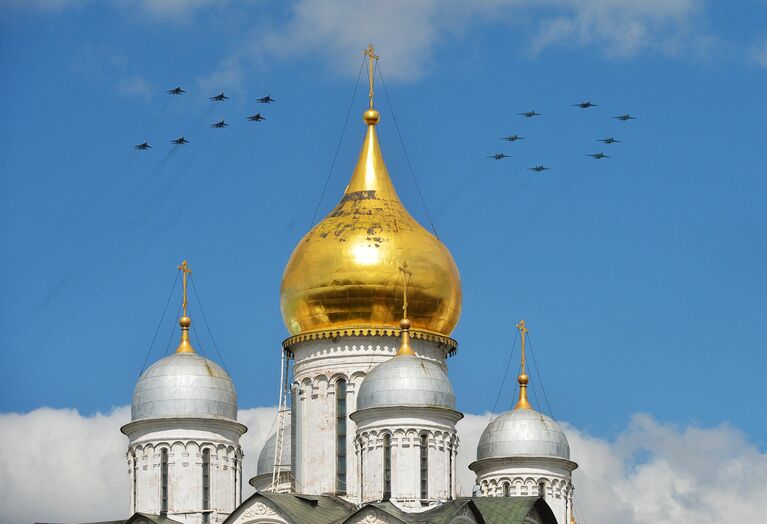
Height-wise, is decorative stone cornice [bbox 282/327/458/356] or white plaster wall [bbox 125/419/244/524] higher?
decorative stone cornice [bbox 282/327/458/356]

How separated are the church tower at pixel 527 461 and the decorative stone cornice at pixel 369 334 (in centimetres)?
248

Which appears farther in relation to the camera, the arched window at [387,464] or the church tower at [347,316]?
the church tower at [347,316]

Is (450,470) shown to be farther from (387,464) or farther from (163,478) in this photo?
(163,478)

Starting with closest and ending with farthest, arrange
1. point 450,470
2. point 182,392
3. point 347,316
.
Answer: point 450,470 → point 182,392 → point 347,316

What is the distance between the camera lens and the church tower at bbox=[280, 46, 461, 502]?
58.0 meters

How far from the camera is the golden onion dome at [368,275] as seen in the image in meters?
58.2

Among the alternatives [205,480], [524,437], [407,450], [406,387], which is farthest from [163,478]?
[524,437]

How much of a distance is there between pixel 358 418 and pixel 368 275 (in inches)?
192

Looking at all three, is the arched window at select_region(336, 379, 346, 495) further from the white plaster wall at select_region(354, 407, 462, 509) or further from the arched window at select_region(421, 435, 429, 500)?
the arched window at select_region(421, 435, 429, 500)

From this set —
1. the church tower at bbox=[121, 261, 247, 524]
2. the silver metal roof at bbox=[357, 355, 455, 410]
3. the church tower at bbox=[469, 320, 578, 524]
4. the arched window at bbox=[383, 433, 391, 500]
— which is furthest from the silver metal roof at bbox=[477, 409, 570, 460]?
the church tower at bbox=[121, 261, 247, 524]

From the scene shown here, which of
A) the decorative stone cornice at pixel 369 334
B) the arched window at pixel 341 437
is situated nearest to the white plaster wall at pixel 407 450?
the arched window at pixel 341 437

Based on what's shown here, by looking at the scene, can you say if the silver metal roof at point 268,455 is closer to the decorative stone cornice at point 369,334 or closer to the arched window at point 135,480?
the decorative stone cornice at point 369,334

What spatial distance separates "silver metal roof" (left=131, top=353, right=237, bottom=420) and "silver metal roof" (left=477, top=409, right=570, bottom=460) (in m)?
7.33

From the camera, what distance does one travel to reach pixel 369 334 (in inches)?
2287
